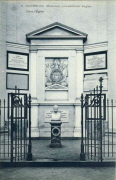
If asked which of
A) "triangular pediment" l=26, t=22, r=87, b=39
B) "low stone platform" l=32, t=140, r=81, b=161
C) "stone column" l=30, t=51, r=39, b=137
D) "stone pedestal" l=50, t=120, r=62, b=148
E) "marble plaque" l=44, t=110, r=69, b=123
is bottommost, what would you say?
"low stone platform" l=32, t=140, r=81, b=161

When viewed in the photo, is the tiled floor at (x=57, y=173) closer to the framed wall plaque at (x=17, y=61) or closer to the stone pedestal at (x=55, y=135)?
the stone pedestal at (x=55, y=135)

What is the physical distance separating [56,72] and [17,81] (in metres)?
2.13

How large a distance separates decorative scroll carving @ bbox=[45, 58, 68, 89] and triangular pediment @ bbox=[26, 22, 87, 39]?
1.29 metres

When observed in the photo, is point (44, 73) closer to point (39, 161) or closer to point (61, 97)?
point (61, 97)

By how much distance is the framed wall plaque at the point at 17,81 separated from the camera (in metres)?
12.2

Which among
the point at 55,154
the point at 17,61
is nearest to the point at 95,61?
the point at 17,61

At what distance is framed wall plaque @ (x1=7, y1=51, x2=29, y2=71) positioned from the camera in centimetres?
1219

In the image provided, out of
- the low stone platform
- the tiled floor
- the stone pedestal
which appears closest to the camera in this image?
the tiled floor

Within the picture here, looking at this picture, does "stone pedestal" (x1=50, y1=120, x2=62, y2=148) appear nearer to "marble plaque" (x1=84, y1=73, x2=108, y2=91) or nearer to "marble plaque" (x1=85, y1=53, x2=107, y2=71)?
"marble plaque" (x1=84, y1=73, x2=108, y2=91)

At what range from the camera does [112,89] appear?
11969 mm

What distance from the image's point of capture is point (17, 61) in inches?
487

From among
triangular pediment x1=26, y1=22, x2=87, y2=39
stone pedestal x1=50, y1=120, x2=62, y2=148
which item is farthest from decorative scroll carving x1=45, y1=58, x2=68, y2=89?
stone pedestal x1=50, y1=120, x2=62, y2=148

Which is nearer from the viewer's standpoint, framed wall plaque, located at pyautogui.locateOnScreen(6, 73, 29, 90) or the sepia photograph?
the sepia photograph

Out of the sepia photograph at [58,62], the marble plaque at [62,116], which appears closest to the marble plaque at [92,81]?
the sepia photograph at [58,62]
